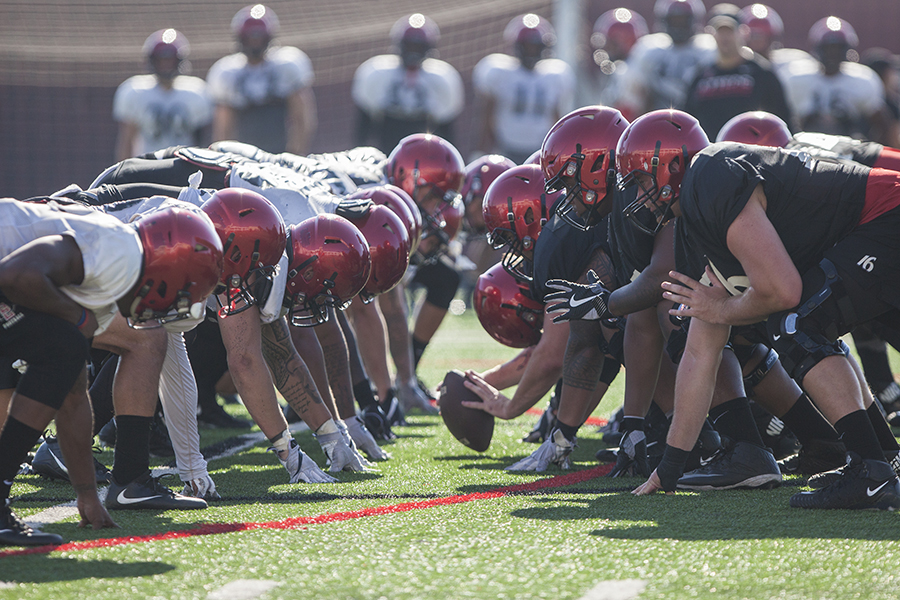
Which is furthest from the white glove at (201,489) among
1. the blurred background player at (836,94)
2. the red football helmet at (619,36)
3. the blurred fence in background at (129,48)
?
the blurred fence in background at (129,48)

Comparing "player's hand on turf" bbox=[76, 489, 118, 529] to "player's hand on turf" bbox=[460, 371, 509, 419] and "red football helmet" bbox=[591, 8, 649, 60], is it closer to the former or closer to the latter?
"player's hand on turf" bbox=[460, 371, 509, 419]

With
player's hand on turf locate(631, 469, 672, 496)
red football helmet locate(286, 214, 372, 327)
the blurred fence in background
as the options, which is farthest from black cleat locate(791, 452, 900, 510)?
the blurred fence in background

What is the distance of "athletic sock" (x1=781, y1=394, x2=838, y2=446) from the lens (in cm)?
444

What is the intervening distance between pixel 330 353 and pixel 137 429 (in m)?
1.48

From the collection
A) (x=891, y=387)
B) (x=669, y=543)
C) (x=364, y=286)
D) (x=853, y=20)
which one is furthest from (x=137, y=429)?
(x=853, y=20)

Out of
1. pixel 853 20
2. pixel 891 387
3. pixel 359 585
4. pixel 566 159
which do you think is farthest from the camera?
pixel 853 20

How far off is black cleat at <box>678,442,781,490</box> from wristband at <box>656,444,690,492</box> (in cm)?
16

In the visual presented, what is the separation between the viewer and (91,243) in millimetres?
3287

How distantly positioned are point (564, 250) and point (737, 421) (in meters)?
1.08

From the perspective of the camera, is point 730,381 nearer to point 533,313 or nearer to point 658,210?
point 658,210

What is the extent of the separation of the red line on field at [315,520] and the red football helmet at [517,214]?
1.10 m

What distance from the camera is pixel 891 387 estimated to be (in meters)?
6.05

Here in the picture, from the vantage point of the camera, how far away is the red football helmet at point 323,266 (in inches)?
174

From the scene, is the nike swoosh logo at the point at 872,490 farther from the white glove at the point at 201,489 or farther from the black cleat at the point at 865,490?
the white glove at the point at 201,489
